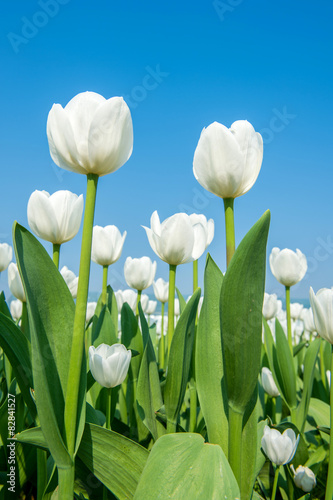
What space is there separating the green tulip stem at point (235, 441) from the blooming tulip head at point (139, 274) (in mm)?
1570

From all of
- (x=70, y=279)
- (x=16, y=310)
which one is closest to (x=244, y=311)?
(x=70, y=279)

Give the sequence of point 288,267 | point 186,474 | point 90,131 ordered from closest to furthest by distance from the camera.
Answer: point 186,474 < point 90,131 < point 288,267

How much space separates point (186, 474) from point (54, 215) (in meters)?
0.88

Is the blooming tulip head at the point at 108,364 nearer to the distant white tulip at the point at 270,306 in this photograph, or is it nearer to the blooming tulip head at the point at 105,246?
the blooming tulip head at the point at 105,246

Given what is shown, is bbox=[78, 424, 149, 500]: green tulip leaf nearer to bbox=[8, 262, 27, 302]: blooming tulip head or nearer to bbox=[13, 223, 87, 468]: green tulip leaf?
bbox=[13, 223, 87, 468]: green tulip leaf

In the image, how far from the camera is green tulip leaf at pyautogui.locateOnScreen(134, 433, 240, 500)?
74 centimetres

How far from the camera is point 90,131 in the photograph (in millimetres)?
871

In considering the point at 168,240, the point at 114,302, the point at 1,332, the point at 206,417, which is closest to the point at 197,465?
the point at 206,417

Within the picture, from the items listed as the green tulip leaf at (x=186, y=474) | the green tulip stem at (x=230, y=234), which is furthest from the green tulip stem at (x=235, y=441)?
the green tulip stem at (x=230, y=234)

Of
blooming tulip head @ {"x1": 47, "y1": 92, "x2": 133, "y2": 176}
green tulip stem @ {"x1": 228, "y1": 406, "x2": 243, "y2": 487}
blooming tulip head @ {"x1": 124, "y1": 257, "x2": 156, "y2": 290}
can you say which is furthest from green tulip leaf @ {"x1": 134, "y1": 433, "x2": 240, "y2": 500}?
blooming tulip head @ {"x1": 124, "y1": 257, "x2": 156, "y2": 290}

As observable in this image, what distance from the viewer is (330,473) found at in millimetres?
1216

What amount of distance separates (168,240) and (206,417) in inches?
25.8

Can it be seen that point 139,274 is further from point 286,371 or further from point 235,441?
point 235,441

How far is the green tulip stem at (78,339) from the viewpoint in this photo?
2.71ft
